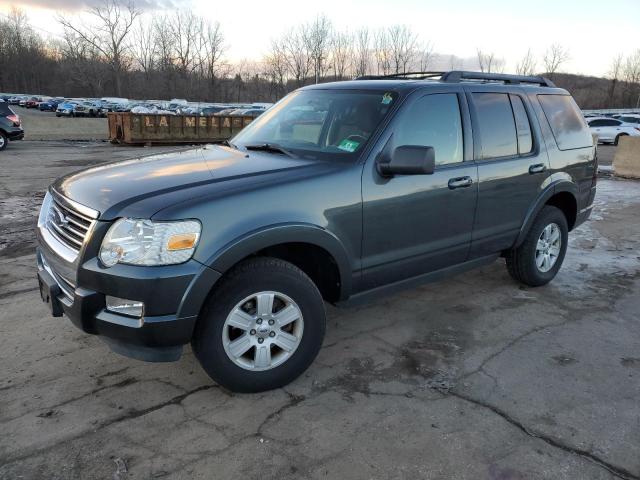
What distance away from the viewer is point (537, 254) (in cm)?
483

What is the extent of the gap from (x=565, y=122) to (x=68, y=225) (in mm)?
4397

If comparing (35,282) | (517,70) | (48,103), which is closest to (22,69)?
(48,103)

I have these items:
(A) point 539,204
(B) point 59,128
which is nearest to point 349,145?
(A) point 539,204

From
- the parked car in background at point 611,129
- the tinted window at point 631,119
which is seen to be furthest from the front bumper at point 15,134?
the tinted window at point 631,119

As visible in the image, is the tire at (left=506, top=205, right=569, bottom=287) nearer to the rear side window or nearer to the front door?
the rear side window

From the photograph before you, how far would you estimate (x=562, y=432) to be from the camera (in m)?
2.75

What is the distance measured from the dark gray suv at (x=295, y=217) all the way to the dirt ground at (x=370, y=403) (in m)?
0.39

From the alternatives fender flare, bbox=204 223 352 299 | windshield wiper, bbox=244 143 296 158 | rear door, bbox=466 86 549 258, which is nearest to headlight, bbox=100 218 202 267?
fender flare, bbox=204 223 352 299

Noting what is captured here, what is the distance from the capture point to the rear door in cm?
399

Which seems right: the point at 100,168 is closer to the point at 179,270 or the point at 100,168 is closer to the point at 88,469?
the point at 179,270

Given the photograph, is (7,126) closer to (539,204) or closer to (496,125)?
(496,125)

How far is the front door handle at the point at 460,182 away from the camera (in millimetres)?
3717

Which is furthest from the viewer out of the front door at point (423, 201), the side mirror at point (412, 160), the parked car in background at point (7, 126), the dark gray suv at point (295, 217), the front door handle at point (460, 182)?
the parked car in background at point (7, 126)

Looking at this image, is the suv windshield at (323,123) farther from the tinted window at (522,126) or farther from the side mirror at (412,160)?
the tinted window at (522,126)
